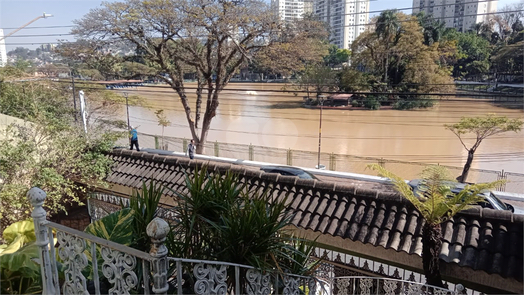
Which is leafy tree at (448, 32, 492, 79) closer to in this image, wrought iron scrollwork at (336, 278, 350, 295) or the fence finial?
wrought iron scrollwork at (336, 278, 350, 295)

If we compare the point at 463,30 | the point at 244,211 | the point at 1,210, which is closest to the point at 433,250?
the point at 244,211

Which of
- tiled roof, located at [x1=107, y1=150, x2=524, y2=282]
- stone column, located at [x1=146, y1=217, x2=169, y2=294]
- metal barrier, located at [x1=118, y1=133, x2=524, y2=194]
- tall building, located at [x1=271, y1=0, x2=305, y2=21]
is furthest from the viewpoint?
tall building, located at [x1=271, y1=0, x2=305, y2=21]

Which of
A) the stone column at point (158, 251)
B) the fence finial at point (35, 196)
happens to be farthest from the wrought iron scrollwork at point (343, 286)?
the fence finial at point (35, 196)

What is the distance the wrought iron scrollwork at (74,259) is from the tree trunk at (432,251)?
4.19m

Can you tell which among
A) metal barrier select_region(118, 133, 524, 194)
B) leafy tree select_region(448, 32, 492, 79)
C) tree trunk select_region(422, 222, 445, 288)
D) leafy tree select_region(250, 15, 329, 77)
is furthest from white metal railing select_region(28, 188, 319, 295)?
leafy tree select_region(448, 32, 492, 79)

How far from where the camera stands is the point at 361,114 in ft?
118

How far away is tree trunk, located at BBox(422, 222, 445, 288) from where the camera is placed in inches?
188

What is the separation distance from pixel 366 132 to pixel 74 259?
2965 cm

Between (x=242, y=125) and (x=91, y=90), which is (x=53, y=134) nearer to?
(x=91, y=90)

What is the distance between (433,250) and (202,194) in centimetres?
334

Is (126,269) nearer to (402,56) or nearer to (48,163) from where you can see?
(48,163)

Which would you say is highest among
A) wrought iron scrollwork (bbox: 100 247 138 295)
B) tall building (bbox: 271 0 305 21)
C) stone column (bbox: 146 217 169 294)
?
tall building (bbox: 271 0 305 21)

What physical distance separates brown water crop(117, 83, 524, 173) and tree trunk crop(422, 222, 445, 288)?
17643 millimetres

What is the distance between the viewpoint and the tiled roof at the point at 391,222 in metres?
4.48
